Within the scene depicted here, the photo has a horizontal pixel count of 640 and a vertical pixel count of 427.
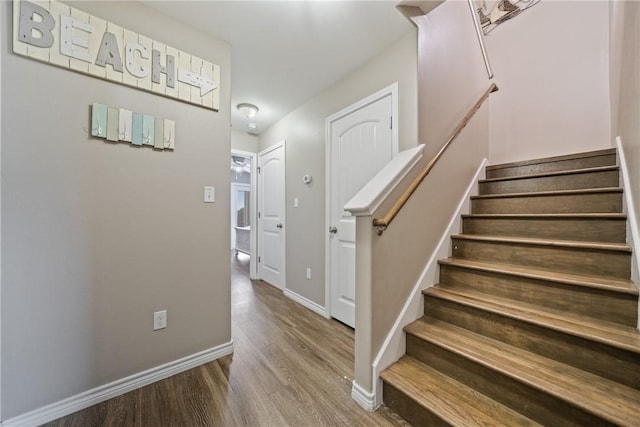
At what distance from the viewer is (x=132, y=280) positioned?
1.50m

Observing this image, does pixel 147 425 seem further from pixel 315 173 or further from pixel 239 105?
pixel 239 105

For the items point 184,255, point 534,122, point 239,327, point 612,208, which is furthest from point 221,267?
point 534,122

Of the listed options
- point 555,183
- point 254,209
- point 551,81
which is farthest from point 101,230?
point 551,81

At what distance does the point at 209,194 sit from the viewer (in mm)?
1780

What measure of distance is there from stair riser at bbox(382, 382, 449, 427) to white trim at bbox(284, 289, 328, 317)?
3.96ft

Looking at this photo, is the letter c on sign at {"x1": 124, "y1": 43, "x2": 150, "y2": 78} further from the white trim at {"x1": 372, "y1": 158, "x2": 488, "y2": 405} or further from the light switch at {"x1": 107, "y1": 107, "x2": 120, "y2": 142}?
the white trim at {"x1": 372, "y1": 158, "x2": 488, "y2": 405}

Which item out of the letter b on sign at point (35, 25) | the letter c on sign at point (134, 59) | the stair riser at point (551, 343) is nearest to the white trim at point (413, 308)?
the stair riser at point (551, 343)

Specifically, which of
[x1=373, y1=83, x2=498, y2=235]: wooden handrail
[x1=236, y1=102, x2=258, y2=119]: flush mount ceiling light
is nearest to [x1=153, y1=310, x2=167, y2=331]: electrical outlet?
[x1=373, y1=83, x2=498, y2=235]: wooden handrail

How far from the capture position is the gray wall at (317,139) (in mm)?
1832

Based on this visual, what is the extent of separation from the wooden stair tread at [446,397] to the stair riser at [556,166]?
6.79 feet

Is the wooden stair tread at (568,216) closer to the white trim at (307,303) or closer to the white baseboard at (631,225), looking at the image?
the white baseboard at (631,225)

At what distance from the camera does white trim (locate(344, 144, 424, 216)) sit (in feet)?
4.38

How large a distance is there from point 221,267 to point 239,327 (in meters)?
0.82

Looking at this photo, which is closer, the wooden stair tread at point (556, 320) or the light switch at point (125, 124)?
the wooden stair tread at point (556, 320)
